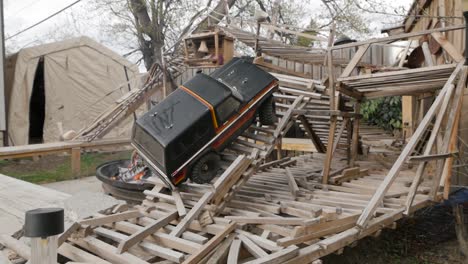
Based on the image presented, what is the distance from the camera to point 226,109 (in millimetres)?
5160

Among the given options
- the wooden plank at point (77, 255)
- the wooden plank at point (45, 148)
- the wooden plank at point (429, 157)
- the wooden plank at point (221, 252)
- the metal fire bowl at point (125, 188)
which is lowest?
the metal fire bowl at point (125, 188)

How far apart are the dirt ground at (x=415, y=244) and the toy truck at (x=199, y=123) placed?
2099 mm

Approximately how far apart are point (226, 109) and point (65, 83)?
9.68 meters

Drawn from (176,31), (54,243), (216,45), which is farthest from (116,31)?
(54,243)

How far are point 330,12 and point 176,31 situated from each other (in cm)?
776

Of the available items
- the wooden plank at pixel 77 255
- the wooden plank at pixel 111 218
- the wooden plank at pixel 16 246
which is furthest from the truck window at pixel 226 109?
the wooden plank at pixel 16 246

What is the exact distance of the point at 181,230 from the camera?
13.4 ft

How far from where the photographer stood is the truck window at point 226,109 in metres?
5.07

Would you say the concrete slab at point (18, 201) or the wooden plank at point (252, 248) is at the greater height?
the wooden plank at point (252, 248)

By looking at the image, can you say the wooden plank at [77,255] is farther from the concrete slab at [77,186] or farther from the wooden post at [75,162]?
the wooden post at [75,162]

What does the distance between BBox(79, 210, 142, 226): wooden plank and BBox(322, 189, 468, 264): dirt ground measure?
2.52m

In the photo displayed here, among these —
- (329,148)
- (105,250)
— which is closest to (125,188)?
(105,250)

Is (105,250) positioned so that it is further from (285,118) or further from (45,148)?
(45,148)

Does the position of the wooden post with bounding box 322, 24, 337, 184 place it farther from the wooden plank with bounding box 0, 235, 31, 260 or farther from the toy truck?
the wooden plank with bounding box 0, 235, 31, 260
